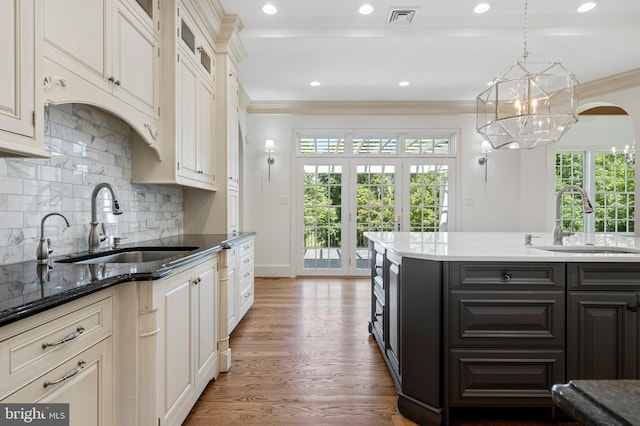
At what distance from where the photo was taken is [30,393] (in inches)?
35.0

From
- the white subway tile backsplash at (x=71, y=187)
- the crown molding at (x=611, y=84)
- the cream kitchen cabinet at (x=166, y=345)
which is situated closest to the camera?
the cream kitchen cabinet at (x=166, y=345)

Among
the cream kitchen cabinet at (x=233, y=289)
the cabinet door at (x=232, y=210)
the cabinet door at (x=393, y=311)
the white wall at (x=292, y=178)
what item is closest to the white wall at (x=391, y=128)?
the white wall at (x=292, y=178)

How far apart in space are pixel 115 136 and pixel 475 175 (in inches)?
206

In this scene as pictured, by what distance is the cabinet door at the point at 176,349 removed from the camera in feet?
4.86

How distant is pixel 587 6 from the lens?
302 centimetres

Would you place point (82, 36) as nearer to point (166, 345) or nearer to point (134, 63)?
point (134, 63)

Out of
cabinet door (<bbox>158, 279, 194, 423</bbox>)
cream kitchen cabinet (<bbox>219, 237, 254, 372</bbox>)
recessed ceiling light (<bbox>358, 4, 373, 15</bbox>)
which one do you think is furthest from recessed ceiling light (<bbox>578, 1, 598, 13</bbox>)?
cabinet door (<bbox>158, 279, 194, 423</bbox>)

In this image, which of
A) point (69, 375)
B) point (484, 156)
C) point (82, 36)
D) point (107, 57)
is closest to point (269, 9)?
point (107, 57)

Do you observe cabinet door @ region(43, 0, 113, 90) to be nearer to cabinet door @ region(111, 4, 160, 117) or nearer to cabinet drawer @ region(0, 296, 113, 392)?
cabinet door @ region(111, 4, 160, 117)

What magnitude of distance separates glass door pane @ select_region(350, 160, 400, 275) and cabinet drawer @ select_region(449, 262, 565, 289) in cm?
389

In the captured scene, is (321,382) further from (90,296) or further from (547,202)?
(547,202)

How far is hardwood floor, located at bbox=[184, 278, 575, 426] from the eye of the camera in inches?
73.4

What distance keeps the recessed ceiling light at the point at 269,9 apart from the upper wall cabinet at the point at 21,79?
2.19 meters

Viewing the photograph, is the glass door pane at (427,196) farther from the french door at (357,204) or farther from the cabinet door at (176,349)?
the cabinet door at (176,349)
